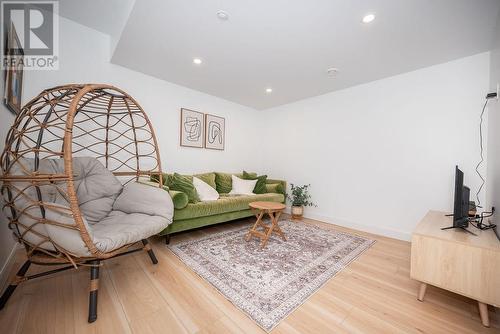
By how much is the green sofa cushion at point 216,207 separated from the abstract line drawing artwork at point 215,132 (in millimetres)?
1317

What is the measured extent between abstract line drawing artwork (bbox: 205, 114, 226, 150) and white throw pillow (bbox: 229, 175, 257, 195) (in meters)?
0.73

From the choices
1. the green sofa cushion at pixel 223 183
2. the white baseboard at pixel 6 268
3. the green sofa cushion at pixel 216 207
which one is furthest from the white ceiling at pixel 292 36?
the white baseboard at pixel 6 268

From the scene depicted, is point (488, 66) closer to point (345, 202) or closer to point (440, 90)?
point (440, 90)

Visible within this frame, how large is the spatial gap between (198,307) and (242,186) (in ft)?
7.62

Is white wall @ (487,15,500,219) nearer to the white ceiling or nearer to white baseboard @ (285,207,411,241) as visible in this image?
the white ceiling

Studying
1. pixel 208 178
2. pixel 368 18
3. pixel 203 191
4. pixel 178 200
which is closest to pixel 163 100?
pixel 208 178

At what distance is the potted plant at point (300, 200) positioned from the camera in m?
3.57

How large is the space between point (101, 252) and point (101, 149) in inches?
72.8

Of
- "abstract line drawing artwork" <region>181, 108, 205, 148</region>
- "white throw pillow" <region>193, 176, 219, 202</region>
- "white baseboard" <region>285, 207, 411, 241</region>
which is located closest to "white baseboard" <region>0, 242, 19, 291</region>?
"white throw pillow" <region>193, 176, 219, 202</region>

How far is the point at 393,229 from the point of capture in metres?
2.74

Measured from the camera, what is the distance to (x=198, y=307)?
1336 millimetres

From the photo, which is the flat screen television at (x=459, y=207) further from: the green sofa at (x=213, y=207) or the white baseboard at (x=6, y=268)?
the white baseboard at (x=6, y=268)

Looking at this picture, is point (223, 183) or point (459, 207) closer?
point (459, 207)

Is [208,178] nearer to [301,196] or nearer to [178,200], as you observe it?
[178,200]
